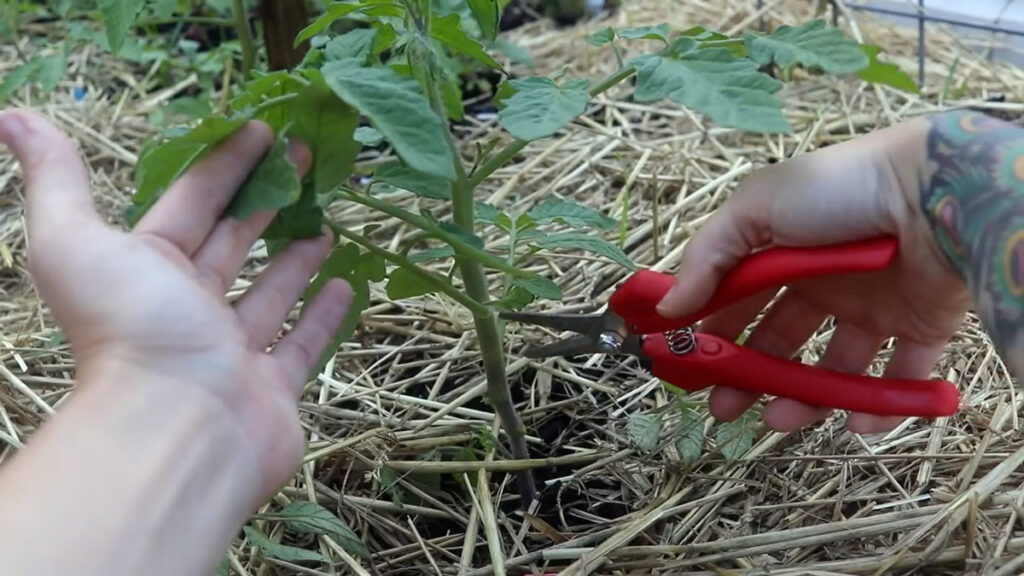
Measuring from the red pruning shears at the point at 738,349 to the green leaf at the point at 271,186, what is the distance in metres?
0.31

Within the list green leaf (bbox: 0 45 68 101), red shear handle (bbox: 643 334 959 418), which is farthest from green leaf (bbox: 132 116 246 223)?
green leaf (bbox: 0 45 68 101)

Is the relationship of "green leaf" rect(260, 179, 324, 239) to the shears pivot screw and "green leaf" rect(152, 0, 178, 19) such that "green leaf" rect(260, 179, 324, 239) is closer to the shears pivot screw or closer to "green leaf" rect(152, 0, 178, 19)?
the shears pivot screw

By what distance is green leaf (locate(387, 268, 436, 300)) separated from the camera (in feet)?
2.95

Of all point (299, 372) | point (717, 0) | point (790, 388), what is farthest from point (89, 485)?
point (717, 0)

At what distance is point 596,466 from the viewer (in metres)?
1.06

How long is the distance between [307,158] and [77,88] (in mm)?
1656

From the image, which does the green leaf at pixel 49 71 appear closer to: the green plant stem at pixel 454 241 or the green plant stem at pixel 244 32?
the green plant stem at pixel 244 32

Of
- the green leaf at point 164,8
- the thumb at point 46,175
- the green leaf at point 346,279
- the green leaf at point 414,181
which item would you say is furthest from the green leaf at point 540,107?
the green leaf at point 164,8

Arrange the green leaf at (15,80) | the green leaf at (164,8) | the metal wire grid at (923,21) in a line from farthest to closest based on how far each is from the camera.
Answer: the metal wire grid at (923,21) → the green leaf at (15,80) → the green leaf at (164,8)

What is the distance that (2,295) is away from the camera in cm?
152

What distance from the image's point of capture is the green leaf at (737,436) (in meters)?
1.03

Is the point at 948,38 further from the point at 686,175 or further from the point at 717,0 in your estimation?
the point at 686,175

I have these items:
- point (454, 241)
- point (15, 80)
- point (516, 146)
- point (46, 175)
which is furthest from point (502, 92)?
point (15, 80)

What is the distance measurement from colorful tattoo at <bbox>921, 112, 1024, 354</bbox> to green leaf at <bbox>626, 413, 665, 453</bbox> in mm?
345
